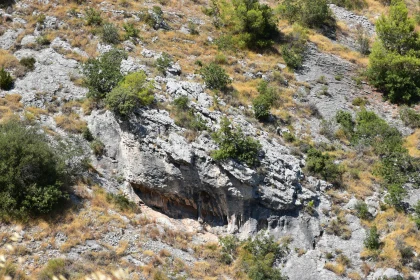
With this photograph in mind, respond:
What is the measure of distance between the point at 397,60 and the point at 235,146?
12.9m

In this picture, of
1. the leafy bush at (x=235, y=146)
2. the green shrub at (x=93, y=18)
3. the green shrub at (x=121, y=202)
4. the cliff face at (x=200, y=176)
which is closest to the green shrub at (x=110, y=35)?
the green shrub at (x=93, y=18)

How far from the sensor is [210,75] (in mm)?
23109

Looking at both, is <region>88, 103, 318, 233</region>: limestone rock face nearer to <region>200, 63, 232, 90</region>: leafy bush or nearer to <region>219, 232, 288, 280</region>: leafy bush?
<region>219, 232, 288, 280</region>: leafy bush

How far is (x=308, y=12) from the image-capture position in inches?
1236

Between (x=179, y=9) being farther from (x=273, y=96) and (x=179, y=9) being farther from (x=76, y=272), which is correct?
(x=76, y=272)

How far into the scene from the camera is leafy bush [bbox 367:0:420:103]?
2569 centimetres

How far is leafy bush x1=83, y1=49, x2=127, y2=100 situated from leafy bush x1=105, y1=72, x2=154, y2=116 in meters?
1.12

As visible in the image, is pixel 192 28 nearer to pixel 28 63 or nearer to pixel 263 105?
pixel 263 105

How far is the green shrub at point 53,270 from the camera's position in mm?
14594

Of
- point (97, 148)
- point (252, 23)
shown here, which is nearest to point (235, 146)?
point (97, 148)

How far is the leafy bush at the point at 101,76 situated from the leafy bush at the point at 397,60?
607 inches

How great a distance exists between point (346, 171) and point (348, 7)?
63.4 feet

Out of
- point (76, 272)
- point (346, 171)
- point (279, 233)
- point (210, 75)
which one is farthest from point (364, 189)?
point (76, 272)

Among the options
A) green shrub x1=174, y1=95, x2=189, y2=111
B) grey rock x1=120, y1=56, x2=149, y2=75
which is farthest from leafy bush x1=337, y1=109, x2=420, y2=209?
grey rock x1=120, y1=56, x2=149, y2=75
